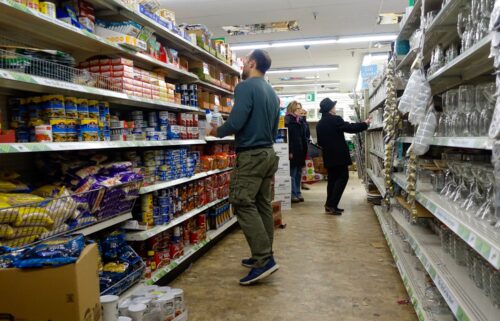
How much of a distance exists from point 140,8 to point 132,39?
1.41ft

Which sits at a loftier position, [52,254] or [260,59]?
[260,59]

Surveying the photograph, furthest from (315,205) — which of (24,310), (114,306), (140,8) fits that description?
(24,310)

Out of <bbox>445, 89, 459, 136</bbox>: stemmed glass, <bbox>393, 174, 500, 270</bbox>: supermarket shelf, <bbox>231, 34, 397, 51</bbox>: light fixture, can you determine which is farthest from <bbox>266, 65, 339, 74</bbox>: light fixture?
<bbox>393, 174, 500, 270</bbox>: supermarket shelf

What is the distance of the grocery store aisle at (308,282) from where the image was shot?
265 centimetres

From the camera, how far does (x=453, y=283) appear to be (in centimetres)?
186

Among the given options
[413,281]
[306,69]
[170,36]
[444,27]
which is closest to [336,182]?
[413,281]

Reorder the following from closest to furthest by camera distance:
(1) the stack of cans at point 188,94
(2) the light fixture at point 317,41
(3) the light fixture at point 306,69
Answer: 1. (1) the stack of cans at point 188,94
2. (2) the light fixture at point 317,41
3. (3) the light fixture at point 306,69

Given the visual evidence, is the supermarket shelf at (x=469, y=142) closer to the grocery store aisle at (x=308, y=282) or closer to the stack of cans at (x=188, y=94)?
the grocery store aisle at (x=308, y=282)

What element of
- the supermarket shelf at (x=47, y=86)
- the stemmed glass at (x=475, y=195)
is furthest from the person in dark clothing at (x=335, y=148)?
the stemmed glass at (x=475, y=195)

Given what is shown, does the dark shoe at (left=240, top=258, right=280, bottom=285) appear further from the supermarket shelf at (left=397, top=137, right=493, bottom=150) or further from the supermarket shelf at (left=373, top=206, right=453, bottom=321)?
the supermarket shelf at (left=397, top=137, right=493, bottom=150)

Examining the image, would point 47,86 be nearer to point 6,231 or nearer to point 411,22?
point 6,231

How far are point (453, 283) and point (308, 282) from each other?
1.49m

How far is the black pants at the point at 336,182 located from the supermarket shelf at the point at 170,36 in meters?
2.14

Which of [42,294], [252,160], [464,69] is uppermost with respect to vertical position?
[464,69]
